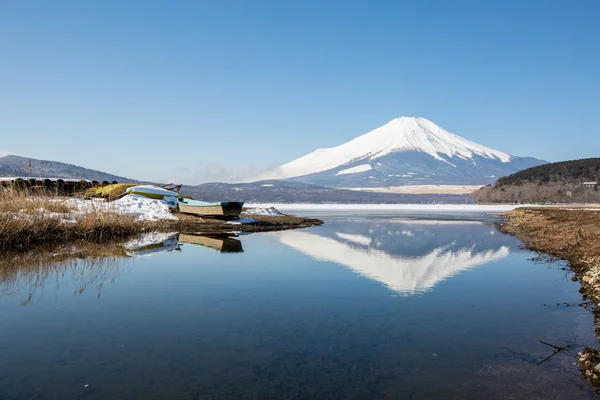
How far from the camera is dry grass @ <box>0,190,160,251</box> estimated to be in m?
15.4

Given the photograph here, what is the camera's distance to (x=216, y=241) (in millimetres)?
20594

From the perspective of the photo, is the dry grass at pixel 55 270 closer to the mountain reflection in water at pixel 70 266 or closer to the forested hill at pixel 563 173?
the mountain reflection in water at pixel 70 266

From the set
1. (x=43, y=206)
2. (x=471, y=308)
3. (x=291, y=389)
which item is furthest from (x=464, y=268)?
(x=43, y=206)

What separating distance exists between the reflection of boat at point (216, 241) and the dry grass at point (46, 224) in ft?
8.64

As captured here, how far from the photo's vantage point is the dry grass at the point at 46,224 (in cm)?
1540

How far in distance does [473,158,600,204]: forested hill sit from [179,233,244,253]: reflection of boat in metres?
73.1

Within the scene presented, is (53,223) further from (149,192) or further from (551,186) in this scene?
(551,186)

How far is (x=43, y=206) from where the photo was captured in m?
18.2

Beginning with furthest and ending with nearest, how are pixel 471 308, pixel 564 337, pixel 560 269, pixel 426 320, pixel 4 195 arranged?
pixel 4 195 < pixel 560 269 < pixel 471 308 < pixel 426 320 < pixel 564 337

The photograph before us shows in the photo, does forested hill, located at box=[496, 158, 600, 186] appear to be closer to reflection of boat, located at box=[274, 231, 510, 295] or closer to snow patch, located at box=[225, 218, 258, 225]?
snow patch, located at box=[225, 218, 258, 225]

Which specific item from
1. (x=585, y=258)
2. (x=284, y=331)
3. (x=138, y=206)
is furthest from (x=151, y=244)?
(x=585, y=258)

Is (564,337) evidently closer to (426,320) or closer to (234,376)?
(426,320)

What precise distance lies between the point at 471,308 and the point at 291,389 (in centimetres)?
521

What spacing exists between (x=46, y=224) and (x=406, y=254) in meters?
13.4
